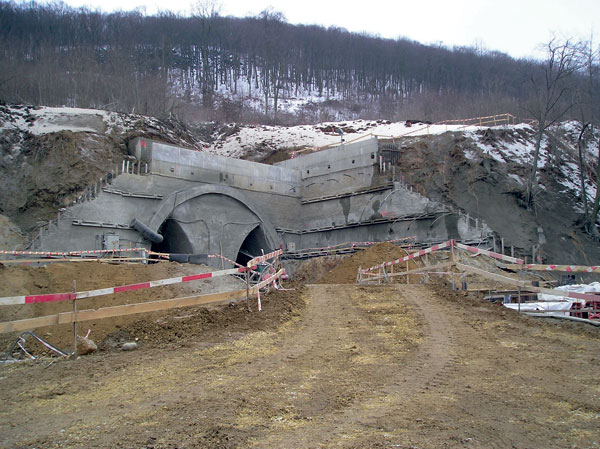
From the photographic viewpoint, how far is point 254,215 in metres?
25.2

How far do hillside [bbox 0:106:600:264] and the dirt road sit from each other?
1569 centimetres

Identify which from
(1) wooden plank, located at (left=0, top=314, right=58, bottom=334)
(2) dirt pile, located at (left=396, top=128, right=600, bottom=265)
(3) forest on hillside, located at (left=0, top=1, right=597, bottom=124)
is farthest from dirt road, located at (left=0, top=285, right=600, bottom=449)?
(3) forest on hillside, located at (left=0, top=1, right=597, bottom=124)

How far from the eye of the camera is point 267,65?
57.8 metres

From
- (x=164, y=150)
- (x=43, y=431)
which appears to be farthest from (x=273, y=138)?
(x=43, y=431)

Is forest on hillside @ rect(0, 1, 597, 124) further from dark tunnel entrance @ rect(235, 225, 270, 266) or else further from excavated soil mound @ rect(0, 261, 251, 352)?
excavated soil mound @ rect(0, 261, 251, 352)

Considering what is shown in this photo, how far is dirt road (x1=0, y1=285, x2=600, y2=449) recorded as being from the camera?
10.4 feet

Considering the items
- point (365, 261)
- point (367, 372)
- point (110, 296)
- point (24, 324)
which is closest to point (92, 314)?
point (24, 324)

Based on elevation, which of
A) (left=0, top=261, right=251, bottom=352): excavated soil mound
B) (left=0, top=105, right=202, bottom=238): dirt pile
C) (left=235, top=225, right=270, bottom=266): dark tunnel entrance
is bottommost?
(left=235, top=225, right=270, bottom=266): dark tunnel entrance

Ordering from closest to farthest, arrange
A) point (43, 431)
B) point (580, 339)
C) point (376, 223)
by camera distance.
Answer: point (43, 431) → point (580, 339) → point (376, 223)

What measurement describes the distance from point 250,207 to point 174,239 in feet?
14.5

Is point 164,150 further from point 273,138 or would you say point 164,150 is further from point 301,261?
point 273,138

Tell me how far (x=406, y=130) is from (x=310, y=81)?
122ft

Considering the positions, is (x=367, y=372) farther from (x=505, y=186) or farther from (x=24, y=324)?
(x=505, y=186)

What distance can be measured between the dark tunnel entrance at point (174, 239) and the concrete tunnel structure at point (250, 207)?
5cm
